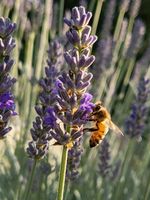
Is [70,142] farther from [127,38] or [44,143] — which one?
[127,38]

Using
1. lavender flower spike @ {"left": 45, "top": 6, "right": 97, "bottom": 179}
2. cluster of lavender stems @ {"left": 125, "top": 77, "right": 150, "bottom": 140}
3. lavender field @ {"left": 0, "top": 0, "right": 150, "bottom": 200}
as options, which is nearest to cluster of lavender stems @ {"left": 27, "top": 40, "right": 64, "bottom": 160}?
lavender field @ {"left": 0, "top": 0, "right": 150, "bottom": 200}

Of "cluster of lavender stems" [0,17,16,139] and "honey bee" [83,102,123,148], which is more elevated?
"cluster of lavender stems" [0,17,16,139]

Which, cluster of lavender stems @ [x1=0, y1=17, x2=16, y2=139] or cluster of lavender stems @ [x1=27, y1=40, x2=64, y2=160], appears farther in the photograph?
cluster of lavender stems @ [x1=27, y1=40, x2=64, y2=160]

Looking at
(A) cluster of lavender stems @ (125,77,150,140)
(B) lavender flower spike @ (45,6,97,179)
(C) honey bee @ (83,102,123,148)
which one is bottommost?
(A) cluster of lavender stems @ (125,77,150,140)

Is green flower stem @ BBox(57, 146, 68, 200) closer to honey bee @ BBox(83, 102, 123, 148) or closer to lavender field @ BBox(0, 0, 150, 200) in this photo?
lavender field @ BBox(0, 0, 150, 200)

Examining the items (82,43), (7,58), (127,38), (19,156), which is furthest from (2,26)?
(127,38)

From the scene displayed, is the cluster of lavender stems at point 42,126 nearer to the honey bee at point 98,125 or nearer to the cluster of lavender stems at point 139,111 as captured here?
the honey bee at point 98,125

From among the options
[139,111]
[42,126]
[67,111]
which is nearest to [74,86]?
[67,111]

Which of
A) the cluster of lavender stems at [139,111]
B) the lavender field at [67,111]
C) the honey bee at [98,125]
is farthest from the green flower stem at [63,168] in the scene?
the cluster of lavender stems at [139,111]
